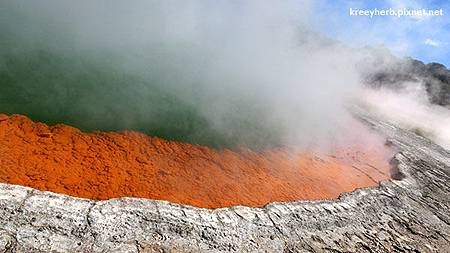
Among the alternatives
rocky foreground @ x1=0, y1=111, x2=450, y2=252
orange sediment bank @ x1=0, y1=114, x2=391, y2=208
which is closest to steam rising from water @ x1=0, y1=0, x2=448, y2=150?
orange sediment bank @ x1=0, y1=114, x2=391, y2=208

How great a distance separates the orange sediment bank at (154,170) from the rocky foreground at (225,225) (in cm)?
46

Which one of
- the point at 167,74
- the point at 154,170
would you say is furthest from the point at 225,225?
the point at 167,74

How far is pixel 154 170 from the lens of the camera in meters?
6.19

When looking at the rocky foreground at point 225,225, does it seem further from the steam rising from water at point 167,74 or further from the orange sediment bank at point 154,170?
the steam rising from water at point 167,74

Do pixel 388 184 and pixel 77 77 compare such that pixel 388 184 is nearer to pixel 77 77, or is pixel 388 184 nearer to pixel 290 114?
pixel 290 114

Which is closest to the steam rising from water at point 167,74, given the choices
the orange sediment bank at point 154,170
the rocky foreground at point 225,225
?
the orange sediment bank at point 154,170

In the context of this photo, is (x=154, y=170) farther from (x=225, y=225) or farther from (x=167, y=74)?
(x=167, y=74)

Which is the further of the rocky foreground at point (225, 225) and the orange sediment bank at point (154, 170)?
the orange sediment bank at point (154, 170)

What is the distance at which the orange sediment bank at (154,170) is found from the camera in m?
5.32

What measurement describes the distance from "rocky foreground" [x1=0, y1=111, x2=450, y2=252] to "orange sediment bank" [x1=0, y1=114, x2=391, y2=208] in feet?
1.52

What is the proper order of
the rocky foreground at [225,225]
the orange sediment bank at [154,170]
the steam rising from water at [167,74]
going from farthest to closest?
the steam rising from water at [167,74] → the orange sediment bank at [154,170] → the rocky foreground at [225,225]

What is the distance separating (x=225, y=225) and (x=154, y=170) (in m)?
1.77

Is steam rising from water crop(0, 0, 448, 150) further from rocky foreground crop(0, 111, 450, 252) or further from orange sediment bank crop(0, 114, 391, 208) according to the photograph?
rocky foreground crop(0, 111, 450, 252)

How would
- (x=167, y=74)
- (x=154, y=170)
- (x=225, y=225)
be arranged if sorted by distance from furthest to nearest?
(x=167, y=74) → (x=154, y=170) → (x=225, y=225)
